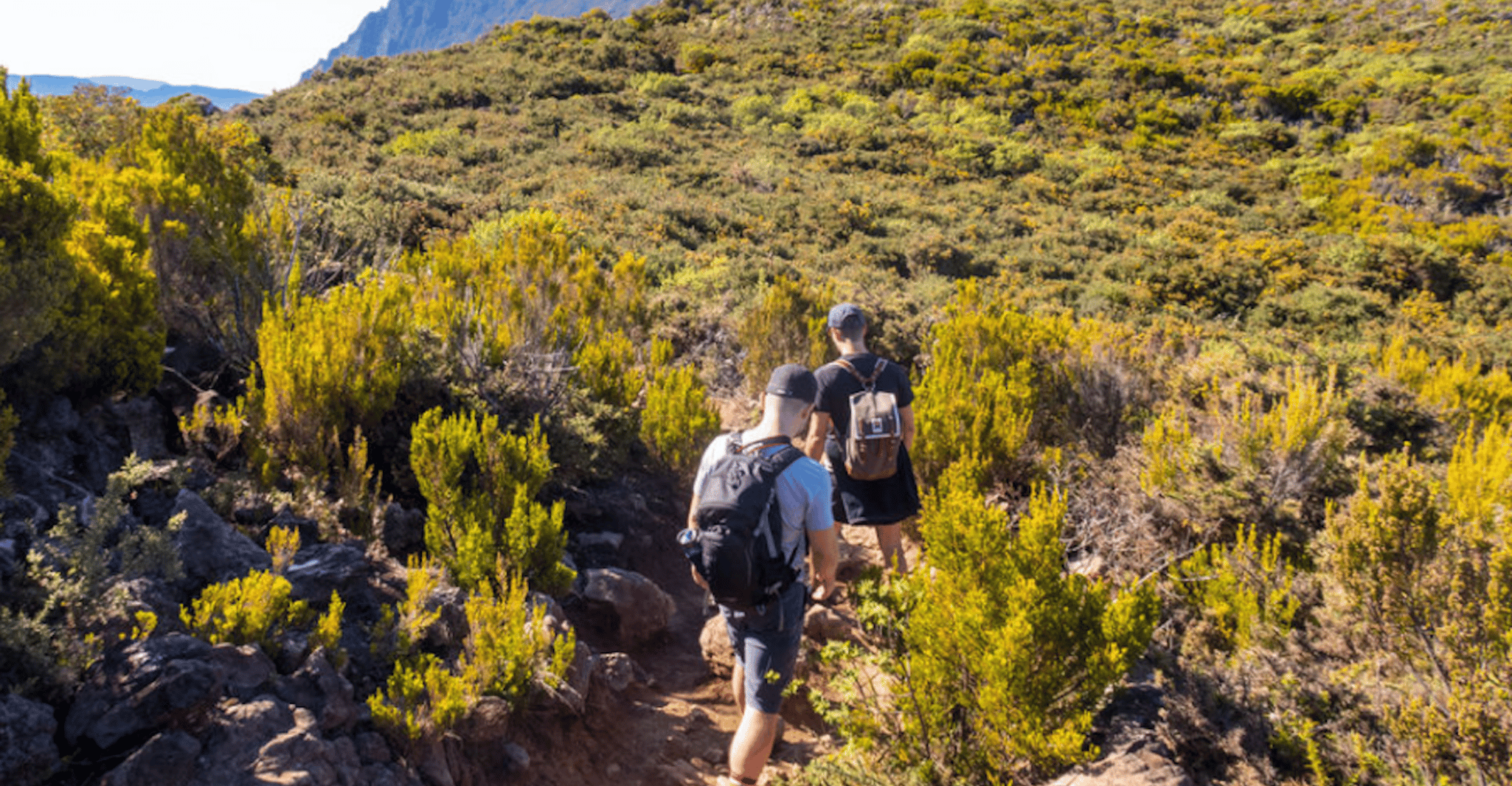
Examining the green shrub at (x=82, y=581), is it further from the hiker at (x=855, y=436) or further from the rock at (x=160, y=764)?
the hiker at (x=855, y=436)

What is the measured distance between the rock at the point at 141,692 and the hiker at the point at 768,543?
1.52 metres

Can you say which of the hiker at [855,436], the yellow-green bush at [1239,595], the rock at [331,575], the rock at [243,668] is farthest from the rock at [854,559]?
the rock at [243,668]

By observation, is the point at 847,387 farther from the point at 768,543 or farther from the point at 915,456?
the point at 768,543

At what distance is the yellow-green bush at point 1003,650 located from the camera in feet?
7.02

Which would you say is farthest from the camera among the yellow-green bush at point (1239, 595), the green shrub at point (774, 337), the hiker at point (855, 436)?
the green shrub at point (774, 337)

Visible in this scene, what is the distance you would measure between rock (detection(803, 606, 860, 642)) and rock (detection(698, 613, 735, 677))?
41cm

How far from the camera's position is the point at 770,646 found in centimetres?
254

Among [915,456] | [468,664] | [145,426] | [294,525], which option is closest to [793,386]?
[468,664]

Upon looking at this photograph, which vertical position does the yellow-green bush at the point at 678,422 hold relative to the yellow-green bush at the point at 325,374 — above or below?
below

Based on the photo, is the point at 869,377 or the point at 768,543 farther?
the point at 869,377

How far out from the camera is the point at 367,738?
2438 mm

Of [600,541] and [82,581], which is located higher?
[82,581]

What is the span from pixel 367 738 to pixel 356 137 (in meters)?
19.8

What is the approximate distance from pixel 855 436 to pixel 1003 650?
5.07 ft
